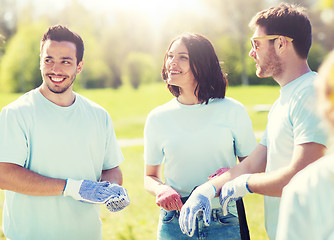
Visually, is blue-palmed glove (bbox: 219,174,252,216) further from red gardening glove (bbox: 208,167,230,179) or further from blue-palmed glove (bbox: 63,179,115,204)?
blue-palmed glove (bbox: 63,179,115,204)

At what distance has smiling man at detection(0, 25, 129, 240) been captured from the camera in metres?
2.88

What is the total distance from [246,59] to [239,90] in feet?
14.7

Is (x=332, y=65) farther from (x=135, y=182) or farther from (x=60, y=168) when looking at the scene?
(x=135, y=182)

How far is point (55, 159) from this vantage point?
301cm

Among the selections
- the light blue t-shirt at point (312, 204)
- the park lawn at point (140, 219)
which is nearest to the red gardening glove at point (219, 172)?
the light blue t-shirt at point (312, 204)

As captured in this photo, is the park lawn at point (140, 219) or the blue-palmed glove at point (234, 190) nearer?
the blue-palmed glove at point (234, 190)

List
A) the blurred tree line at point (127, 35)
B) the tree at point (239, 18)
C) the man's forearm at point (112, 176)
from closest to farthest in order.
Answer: the man's forearm at point (112, 176) < the blurred tree line at point (127, 35) < the tree at point (239, 18)

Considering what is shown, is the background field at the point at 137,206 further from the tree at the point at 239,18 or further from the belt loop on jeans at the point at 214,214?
the tree at the point at 239,18

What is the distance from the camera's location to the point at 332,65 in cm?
121

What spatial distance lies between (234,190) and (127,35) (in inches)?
1774

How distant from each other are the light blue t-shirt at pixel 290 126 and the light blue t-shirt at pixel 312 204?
113 centimetres

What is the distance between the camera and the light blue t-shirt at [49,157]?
2.90 metres

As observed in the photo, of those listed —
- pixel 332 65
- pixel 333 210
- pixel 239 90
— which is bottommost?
pixel 239 90

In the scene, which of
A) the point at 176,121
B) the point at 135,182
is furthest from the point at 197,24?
the point at 176,121
